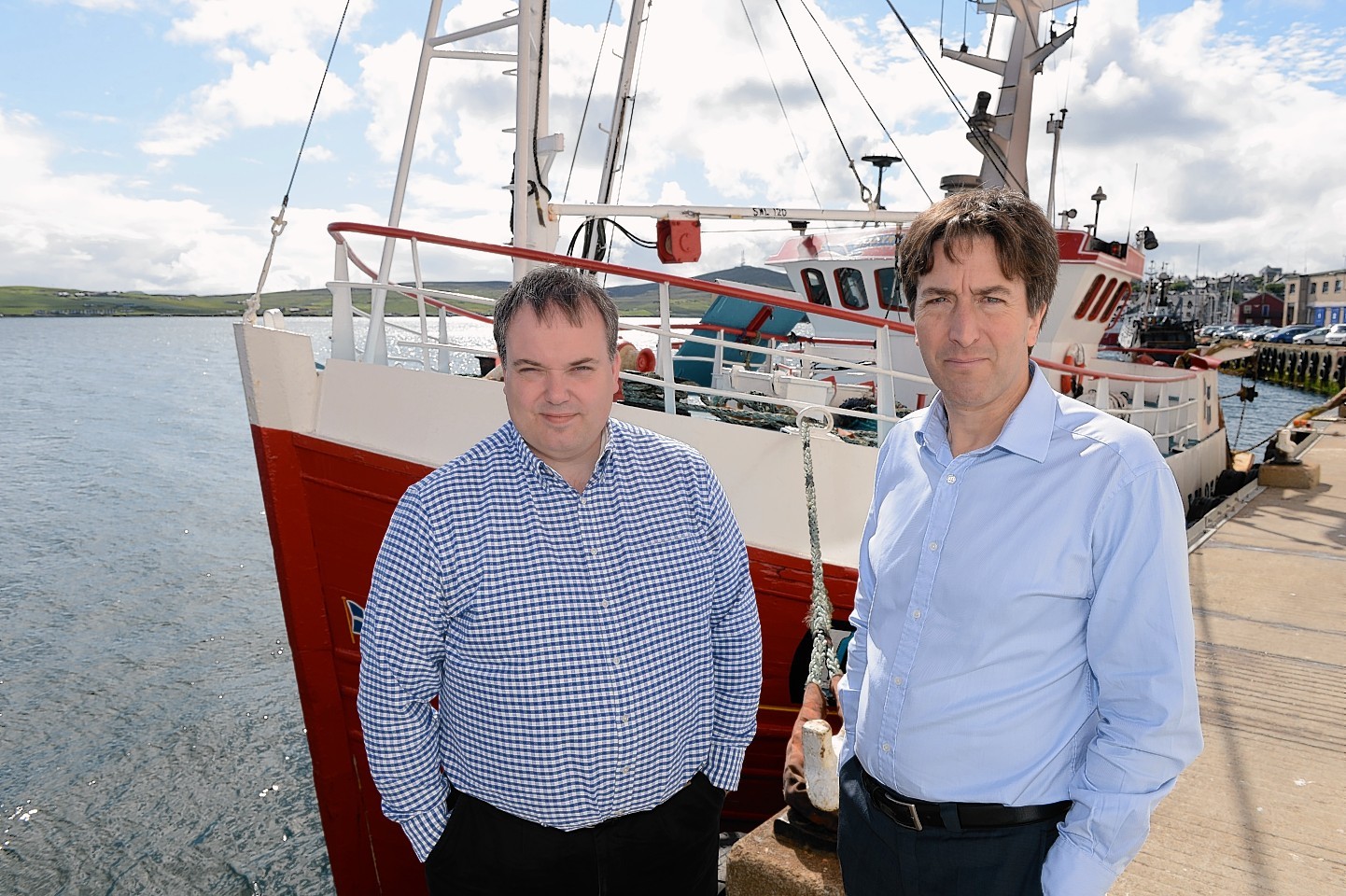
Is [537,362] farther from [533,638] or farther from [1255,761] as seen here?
[1255,761]

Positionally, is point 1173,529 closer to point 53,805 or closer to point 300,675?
point 300,675

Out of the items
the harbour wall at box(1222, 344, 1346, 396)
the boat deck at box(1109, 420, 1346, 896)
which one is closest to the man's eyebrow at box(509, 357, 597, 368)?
the boat deck at box(1109, 420, 1346, 896)

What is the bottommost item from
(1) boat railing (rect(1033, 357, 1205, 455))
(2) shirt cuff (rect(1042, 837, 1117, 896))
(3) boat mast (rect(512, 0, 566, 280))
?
(1) boat railing (rect(1033, 357, 1205, 455))

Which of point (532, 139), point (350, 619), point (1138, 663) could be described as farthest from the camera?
point (532, 139)

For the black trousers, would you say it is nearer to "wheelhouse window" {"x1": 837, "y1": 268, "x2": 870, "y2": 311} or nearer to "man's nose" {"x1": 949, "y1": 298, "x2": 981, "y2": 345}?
"man's nose" {"x1": 949, "y1": 298, "x2": 981, "y2": 345}

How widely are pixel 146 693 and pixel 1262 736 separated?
11098 mm

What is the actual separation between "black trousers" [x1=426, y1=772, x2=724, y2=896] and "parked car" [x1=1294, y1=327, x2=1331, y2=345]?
2671 inches

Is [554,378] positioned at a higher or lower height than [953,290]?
lower

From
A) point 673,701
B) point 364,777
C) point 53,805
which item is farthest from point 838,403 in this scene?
point 53,805

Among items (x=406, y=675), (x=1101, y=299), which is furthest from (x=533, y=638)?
(x=1101, y=299)

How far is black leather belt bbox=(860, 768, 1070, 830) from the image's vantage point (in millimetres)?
1685

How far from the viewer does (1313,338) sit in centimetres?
5972

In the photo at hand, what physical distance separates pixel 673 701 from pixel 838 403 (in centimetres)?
619

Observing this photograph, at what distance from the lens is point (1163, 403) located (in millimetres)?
11094
